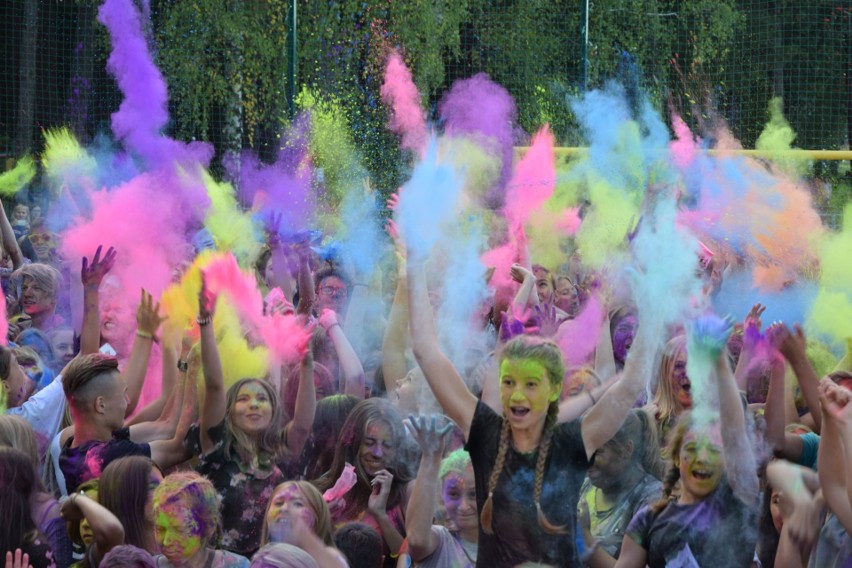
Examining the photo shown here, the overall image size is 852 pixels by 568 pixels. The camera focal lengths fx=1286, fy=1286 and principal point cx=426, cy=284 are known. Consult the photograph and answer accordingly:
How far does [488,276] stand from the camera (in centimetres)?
584

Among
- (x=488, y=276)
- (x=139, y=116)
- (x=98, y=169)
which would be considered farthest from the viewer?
(x=139, y=116)

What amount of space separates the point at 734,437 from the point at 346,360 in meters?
2.08

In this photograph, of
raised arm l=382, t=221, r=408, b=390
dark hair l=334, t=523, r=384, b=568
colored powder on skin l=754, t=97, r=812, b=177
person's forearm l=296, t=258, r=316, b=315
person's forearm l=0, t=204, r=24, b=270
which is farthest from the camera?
colored powder on skin l=754, t=97, r=812, b=177

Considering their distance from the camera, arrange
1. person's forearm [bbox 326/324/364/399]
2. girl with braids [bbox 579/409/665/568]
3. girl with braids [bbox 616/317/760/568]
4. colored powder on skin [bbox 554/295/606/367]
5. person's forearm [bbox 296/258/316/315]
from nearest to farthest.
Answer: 1. girl with braids [bbox 616/317/760/568]
2. girl with braids [bbox 579/409/665/568]
3. person's forearm [bbox 326/324/364/399]
4. colored powder on skin [bbox 554/295/606/367]
5. person's forearm [bbox 296/258/316/315]

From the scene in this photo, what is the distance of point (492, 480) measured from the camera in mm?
3545

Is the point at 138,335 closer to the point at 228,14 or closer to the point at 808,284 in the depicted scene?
the point at 808,284

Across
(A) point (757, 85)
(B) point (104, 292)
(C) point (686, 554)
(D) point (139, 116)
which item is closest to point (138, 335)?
(B) point (104, 292)

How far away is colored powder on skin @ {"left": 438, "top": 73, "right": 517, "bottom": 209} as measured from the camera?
33.8 feet

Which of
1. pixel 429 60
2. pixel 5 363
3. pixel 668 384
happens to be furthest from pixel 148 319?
pixel 429 60

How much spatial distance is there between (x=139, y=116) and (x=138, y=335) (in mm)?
6230

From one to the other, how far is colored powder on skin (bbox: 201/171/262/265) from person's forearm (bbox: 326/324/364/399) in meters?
1.88

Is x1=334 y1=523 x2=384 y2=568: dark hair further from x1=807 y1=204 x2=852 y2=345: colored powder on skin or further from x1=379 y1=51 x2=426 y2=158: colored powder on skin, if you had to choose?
x1=379 y1=51 x2=426 y2=158: colored powder on skin

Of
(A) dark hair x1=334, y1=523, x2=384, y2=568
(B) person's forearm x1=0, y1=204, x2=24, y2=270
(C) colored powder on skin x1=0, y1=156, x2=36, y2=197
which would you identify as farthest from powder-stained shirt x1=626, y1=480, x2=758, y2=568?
(C) colored powder on skin x1=0, y1=156, x2=36, y2=197

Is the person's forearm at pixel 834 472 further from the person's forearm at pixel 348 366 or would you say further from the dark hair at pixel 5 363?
the dark hair at pixel 5 363
